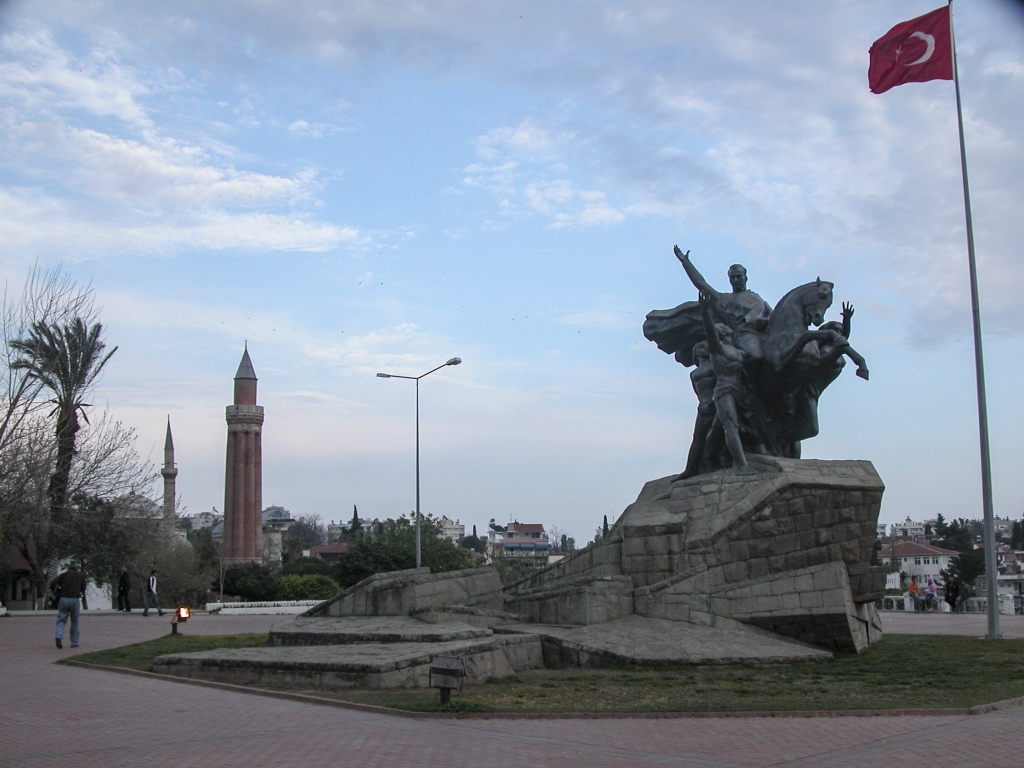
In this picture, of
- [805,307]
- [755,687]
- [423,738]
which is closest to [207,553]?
[805,307]

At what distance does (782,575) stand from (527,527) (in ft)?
449

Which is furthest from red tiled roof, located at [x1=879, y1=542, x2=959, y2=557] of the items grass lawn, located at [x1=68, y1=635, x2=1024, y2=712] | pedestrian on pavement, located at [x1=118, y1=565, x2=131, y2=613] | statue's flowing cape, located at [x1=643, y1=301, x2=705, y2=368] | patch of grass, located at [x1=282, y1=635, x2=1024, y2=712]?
patch of grass, located at [x1=282, y1=635, x2=1024, y2=712]

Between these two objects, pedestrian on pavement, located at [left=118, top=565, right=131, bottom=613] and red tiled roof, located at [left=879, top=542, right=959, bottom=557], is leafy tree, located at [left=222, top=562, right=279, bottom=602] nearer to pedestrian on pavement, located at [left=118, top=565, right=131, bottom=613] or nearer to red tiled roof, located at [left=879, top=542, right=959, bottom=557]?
pedestrian on pavement, located at [left=118, top=565, right=131, bottom=613]

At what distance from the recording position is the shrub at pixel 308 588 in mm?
46906

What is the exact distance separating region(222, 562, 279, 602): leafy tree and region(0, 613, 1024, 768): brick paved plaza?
4128 centimetres

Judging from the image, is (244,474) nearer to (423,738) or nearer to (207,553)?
(207,553)

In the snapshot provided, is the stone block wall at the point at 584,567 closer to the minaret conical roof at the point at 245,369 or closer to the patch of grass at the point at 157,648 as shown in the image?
the patch of grass at the point at 157,648

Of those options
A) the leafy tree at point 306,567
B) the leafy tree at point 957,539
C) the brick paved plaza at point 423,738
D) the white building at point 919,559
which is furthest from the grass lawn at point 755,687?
the white building at point 919,559

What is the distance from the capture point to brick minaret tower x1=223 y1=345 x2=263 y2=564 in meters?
78.4

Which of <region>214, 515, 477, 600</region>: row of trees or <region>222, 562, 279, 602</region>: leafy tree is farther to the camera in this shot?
<region>222, 562, 279, 602</region>: leafy tree

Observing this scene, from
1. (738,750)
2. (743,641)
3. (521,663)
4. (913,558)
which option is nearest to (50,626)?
(521,663)

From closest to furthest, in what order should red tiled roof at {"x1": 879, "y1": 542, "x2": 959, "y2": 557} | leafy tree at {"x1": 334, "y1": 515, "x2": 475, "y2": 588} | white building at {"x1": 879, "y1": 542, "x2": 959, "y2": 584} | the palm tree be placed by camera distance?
the palm tree
leafy tree at {"x1": 334, "y1": 515, "x2": 475, "y2": 588}
white building at {"x1": 879, "y1": 542, "x2": 959, "y2": 584}
red tiled roof at {"x1": 879, "y1": 542, "x2": 959, "y2": 557}

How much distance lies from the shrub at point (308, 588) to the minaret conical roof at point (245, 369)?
3489cm

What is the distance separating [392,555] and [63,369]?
50.5 ft
